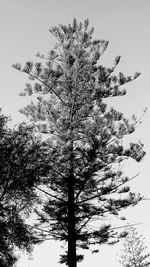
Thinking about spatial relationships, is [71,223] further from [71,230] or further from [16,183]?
[16,183]

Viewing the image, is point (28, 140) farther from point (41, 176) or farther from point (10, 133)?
point (41, 176)

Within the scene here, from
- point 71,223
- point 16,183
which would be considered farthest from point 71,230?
point 16,183

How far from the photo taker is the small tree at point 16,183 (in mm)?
→ 13234

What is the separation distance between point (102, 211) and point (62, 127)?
418 cm

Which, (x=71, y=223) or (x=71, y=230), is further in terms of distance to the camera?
(x=71, y=223)

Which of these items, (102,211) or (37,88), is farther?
(37,88)

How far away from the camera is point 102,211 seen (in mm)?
13133

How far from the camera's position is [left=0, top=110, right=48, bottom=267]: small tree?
1323cm

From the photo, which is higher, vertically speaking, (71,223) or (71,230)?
(71,223)

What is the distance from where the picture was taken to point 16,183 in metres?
13.6

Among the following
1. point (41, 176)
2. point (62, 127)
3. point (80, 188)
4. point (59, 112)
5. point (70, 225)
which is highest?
point (59, 112)

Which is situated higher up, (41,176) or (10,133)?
(10,133)

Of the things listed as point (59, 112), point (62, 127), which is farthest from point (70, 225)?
point (59, 112)

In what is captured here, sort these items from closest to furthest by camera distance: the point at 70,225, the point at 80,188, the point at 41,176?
the point at 70,225
the point at 80,188
the point at 41,176
